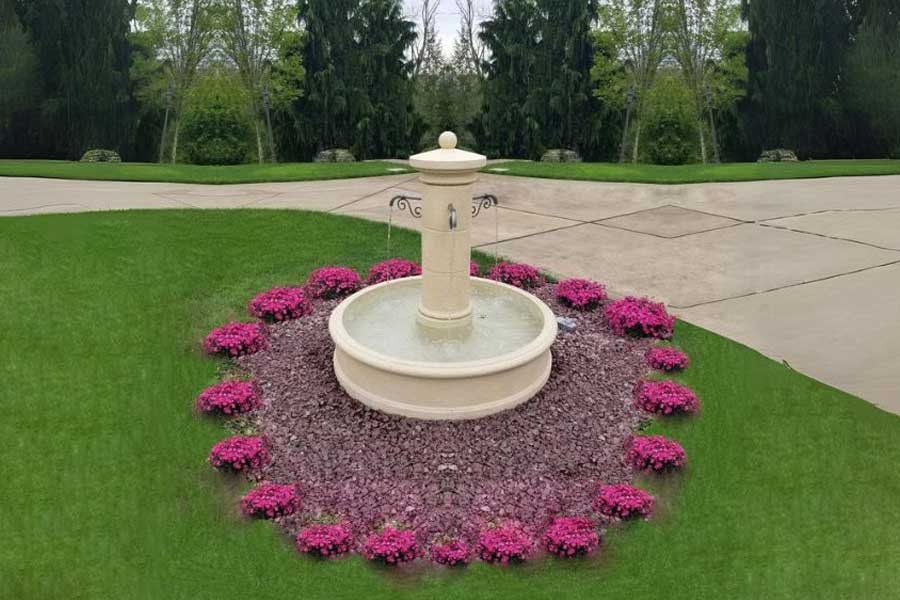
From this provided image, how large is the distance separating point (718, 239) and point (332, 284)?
6.57m

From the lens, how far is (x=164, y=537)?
19.0ft

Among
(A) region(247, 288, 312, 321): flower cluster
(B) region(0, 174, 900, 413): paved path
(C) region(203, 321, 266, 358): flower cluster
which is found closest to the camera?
(C) region(203, 321, 266, 358): flower cluster

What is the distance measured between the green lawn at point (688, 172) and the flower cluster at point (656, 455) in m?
11.3

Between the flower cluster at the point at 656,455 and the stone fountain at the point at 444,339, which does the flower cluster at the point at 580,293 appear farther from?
the flower cluster at the point at 656,455

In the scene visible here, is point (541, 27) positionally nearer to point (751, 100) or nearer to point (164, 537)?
point (751, 100)

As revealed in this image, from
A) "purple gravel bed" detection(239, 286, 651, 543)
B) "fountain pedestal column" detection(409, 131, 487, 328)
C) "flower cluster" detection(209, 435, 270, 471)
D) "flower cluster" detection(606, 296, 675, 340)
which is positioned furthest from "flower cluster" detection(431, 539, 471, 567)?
"flower cluster" detection(606, 296, 675, 340)

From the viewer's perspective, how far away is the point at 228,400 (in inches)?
285

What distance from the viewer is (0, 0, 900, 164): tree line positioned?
2434 cm

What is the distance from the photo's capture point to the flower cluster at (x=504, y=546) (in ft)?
17.9

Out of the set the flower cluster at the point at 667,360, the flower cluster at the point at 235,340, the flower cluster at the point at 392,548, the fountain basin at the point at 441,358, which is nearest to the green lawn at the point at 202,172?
the flower cluster at the point at 235,340

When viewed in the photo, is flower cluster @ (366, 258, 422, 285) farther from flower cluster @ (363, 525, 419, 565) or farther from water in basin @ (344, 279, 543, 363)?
flower cluster @ (363, 525, 419, 565)

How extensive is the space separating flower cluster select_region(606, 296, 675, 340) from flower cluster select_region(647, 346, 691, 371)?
55cm

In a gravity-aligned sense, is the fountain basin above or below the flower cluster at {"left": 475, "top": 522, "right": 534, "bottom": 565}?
above

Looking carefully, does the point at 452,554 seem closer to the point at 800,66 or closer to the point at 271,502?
the point at 271,502
